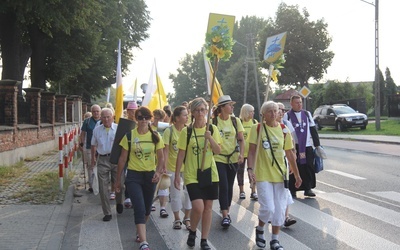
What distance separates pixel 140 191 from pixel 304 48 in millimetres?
46332

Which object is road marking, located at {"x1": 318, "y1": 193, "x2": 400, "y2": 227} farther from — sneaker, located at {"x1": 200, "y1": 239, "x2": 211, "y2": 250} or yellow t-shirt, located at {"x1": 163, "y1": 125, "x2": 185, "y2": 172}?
yellow t-shirt, located at {"x1": 163, "y1": 125, "x2": 185, "y2": 172}

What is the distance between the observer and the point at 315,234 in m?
6.71

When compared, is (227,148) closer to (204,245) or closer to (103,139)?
(204,245)

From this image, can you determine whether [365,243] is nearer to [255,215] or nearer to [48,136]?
[255,215]

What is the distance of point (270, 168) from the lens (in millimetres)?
6094

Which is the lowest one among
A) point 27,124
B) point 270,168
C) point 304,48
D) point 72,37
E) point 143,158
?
point 270,168

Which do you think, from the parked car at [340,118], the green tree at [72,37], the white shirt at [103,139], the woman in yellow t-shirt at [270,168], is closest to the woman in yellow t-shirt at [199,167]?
the woman in yellow t-shirt at [270,168]

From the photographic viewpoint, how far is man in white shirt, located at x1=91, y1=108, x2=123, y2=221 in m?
7.98

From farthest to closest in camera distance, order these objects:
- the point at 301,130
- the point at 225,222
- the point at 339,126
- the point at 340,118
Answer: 1. the point at 339,126
2. the point at 340,118
3. the point at 301,130
4. the point at 225,222

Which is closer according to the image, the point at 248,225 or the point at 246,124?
the point at 248,225

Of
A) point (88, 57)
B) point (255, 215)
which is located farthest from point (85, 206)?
point (88, 57)

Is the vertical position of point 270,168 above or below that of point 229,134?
below

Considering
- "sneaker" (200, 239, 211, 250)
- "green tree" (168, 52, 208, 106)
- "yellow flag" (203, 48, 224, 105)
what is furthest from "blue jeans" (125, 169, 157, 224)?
"green tree" (168, 52, 208, 106)

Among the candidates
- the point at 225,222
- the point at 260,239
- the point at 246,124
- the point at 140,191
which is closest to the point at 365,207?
the point at 246,124
